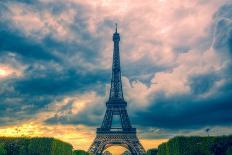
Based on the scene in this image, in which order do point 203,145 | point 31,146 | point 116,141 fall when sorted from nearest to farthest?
point 203,145
point 31,146
point 116,141

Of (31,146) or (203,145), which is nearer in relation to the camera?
(203,145)

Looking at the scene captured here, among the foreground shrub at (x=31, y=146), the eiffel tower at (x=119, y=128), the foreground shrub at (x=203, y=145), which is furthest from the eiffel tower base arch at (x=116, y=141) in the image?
the foreground shrub at (x=203, y=145)

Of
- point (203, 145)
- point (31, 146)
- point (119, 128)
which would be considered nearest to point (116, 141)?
point (119, 128)

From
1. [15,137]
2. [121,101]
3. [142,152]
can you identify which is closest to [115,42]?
[121,101]

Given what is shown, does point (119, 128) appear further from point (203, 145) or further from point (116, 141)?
point (203, 145)

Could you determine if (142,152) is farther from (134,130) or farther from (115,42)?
(115,42)

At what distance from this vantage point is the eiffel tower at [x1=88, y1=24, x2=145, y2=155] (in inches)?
2825

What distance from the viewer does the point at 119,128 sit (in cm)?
7438

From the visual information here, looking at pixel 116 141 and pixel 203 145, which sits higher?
pixel 116 141

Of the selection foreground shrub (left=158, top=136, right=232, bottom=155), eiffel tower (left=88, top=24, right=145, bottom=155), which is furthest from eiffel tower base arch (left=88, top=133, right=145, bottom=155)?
foreground shrub (left=158, top=136, right=232, bottom=155)

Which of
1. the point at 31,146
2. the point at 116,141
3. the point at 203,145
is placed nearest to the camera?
the point at 203,145

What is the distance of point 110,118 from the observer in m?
75.7

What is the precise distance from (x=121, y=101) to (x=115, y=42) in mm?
12850

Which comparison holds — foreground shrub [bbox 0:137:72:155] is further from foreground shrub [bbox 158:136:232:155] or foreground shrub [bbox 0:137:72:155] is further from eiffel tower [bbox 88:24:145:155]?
eiffel tower [bbox 88:24:145:155]
